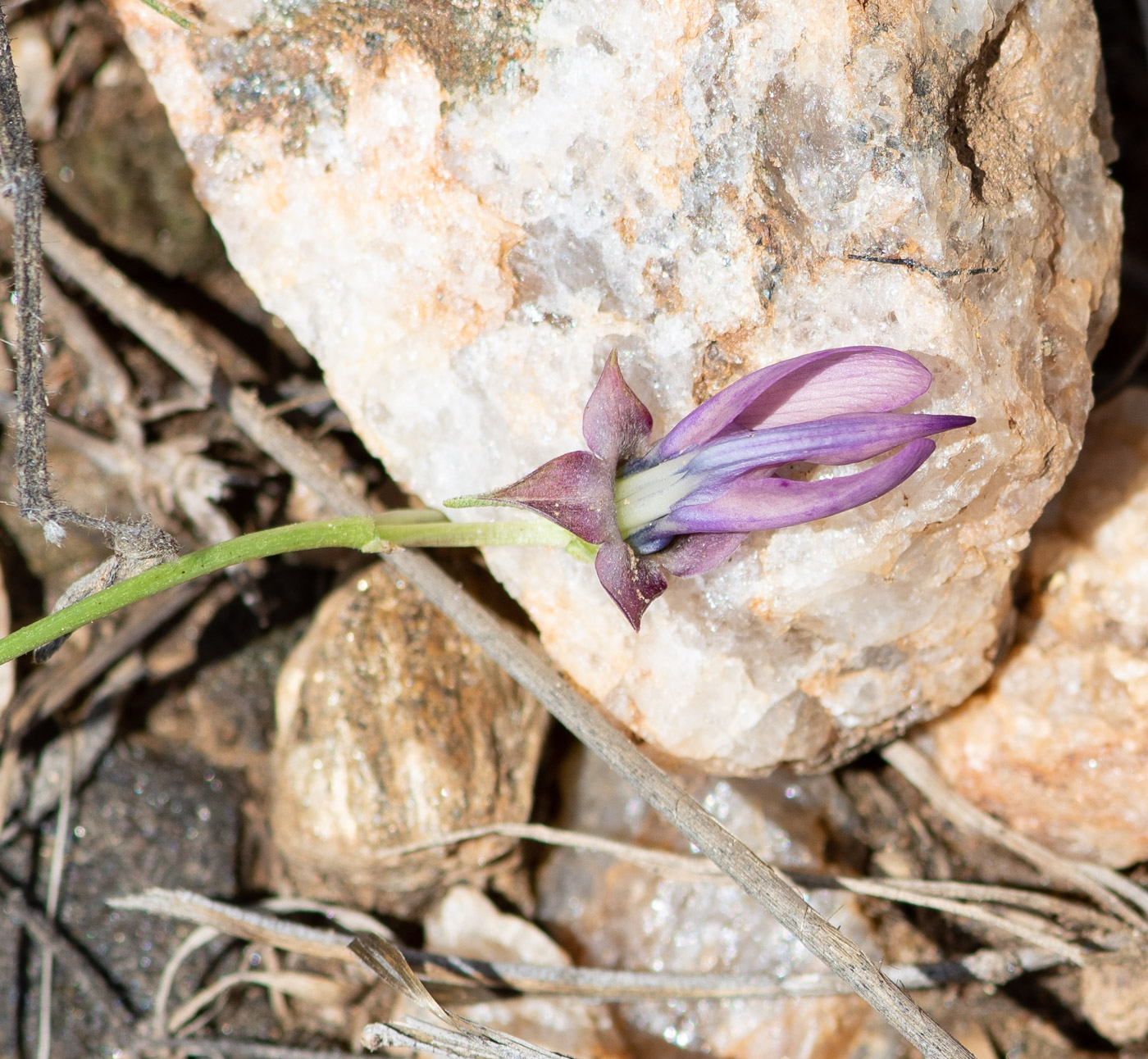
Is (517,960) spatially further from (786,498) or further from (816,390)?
(816,390)

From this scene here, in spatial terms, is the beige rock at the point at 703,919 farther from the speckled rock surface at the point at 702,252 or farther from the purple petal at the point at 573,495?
the purple petal at the point at 573,495

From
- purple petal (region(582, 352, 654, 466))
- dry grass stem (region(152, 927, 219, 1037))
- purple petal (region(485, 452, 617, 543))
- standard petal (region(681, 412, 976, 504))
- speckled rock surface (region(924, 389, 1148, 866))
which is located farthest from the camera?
dry grass stem (region(152, 927, 219, 1037))

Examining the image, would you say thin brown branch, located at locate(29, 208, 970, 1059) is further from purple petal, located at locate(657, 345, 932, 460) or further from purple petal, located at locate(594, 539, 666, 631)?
purple petal, located at locate(657, 345, 932, 460)

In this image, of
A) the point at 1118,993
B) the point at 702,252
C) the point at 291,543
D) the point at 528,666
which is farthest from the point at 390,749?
the point at 1118,993

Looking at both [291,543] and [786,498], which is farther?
[291,543]

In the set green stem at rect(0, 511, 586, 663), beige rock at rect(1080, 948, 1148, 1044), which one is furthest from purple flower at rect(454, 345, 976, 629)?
beige rock at rect(1080, 948, 1148, 1044)

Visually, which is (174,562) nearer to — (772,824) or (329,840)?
(329,840)

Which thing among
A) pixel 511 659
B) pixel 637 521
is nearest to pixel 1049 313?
pixel 637 521
